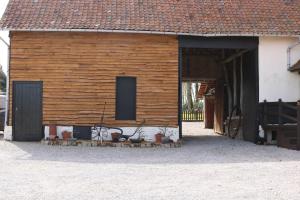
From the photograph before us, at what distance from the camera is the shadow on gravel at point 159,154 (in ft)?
39.0

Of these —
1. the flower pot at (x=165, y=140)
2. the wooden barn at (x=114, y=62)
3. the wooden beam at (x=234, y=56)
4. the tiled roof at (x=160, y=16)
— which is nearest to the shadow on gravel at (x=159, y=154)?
the flower pot at (x=165, y=140)

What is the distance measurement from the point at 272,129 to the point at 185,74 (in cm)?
708

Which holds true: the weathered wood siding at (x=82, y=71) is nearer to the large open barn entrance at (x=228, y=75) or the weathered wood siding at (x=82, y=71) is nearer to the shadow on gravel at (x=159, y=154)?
the large open barn entrance at (x=228, y=75)

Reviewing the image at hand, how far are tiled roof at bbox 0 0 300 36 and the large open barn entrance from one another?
60cm

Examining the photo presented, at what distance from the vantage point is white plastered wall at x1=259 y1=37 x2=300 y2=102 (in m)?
17.3

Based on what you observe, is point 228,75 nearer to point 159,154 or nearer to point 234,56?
point 234,56

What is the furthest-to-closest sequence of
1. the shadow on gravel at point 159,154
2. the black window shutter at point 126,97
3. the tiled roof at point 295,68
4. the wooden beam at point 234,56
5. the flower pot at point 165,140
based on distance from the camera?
1. the wooden beam at point 234,56
2. the tiled roof at point 295,68
3. the black window shutter at point 126,97
4. the flower pot at point 165,140
5. the shadow on gravel at point 159,154

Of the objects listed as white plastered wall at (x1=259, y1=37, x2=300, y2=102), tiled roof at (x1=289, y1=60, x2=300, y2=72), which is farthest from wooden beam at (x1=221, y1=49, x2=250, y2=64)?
tiled roof at (x1=289, y1=60, x2=300, y2=72)

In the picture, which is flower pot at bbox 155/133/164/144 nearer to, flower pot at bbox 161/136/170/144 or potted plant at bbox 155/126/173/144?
potted plant at bbox 155/126/173/144

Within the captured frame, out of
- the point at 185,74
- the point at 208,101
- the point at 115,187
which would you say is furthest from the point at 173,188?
the point at 208,101

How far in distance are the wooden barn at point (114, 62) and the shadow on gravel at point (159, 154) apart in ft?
4.96

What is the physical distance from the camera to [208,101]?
90.0 feet

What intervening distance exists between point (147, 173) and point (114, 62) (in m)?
7.38

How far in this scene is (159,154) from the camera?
13305 mm
